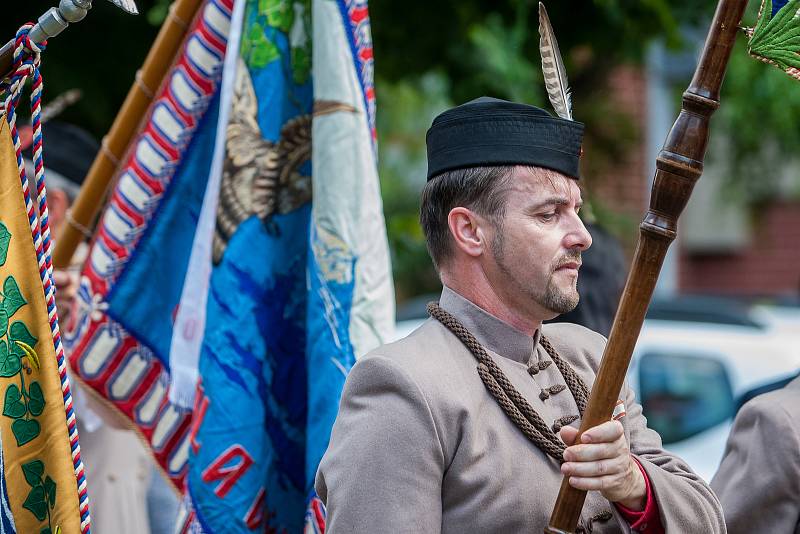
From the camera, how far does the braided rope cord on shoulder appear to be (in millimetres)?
2156

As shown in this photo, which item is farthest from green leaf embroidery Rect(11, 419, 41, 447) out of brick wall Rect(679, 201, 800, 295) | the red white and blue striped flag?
brick wall Rect(679, 201, 800, 295)

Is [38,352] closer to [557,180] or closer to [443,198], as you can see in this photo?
[443,198]

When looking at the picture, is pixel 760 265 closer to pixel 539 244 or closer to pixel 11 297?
pixel 539 244

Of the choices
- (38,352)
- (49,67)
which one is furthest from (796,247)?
(38,352)

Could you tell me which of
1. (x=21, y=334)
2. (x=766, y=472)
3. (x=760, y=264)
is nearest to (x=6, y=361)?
(x=21, y=334)

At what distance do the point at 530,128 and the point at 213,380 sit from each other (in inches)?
47.5

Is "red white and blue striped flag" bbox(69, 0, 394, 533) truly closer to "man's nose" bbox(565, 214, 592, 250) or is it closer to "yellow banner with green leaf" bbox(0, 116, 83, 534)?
"yellow banner with green leaf" bbox(0, 116, 83, 534)

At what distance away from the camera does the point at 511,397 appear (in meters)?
2.20

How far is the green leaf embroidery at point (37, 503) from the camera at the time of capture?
2346 mm

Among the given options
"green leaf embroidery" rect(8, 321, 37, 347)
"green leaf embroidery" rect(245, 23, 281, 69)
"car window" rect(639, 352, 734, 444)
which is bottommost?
"car window" rect(639, 352, 734, 444)

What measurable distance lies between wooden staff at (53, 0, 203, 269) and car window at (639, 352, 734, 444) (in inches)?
142

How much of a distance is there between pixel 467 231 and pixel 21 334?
98 centimetres

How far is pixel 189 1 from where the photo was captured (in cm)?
330

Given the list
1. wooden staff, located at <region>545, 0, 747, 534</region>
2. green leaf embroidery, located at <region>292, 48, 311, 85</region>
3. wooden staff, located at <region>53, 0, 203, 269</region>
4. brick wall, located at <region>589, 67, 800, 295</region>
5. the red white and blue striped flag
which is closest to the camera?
wooden staff, located at <region>545, 0, 747, 534</region>
